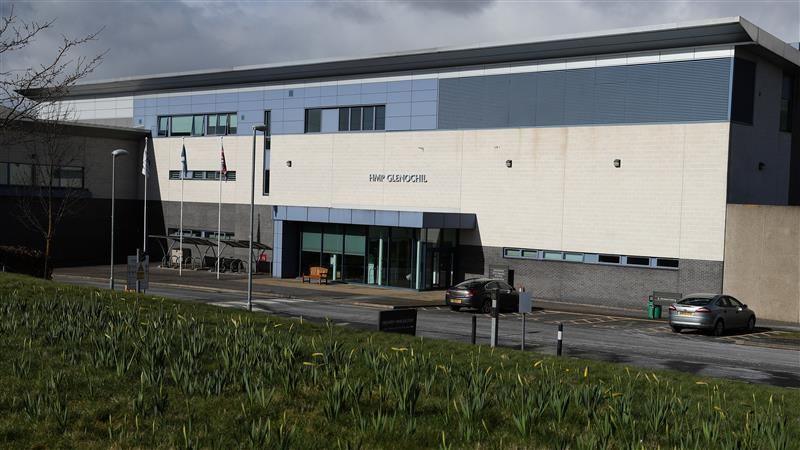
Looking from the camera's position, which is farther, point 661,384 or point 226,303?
point 226,303

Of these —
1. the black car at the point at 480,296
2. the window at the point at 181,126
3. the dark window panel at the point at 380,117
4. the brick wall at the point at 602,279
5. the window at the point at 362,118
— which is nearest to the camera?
the black car at the point at 480,296

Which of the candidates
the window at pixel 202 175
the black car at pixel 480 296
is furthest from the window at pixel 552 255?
the window at pixel 202 175

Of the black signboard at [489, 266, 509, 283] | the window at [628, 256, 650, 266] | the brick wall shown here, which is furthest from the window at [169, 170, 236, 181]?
the window at [628, 256, 650, 266]

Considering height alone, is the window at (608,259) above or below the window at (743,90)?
below

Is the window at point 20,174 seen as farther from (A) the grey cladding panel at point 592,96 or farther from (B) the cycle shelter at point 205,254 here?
(A) the grey cladding panel at point 592,96

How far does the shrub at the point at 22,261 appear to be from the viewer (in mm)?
30047

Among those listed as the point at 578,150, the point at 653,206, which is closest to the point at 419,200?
the point at 578,150

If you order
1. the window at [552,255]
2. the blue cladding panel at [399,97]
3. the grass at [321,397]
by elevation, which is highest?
the blue cladding panel at [399,97]

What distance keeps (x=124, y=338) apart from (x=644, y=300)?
27.8m

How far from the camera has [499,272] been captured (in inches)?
1635

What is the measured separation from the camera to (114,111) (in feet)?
200

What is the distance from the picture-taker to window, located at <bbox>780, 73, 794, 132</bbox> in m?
39.8

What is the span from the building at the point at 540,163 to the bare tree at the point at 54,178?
8.26 m

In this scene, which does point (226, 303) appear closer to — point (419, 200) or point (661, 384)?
point (419, 200)
